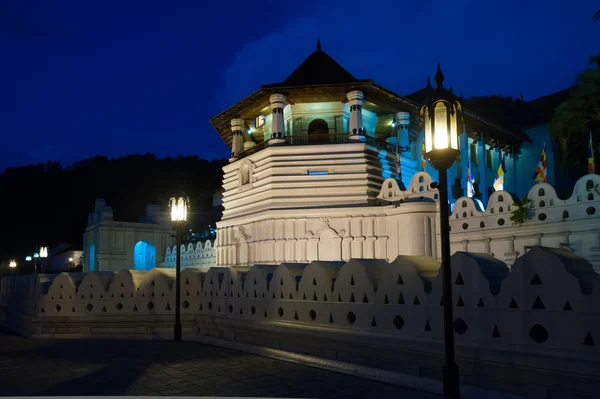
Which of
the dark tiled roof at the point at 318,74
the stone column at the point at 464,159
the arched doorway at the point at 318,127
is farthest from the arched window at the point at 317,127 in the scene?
the stone column at the point at 464,159

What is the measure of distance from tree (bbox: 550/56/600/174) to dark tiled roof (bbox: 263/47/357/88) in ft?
32.3

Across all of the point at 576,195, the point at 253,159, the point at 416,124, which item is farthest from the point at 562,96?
the point at 576,195

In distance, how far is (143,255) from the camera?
1864 inches

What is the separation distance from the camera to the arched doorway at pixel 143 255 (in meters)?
46.1

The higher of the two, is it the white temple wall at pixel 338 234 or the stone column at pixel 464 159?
the stone column at pixel 464 159

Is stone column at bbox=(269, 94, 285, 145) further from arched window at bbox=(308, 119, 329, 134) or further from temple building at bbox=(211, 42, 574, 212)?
arched window at bbox=(308, 119, 329, 134)

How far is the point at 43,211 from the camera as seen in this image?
77000 mm

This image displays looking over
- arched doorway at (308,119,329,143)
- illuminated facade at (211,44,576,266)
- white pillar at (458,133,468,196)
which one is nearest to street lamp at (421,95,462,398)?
illuminated facade at (211,44,576,266)

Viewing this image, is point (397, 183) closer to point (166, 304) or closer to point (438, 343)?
point (166, 304)

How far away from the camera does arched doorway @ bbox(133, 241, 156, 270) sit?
151 ft

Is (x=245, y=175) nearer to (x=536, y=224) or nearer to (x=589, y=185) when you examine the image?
(x=536, y=224)

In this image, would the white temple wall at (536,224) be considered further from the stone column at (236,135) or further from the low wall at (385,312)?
the stone column at (236,135)

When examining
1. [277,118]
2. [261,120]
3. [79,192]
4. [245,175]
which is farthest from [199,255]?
[79,192]

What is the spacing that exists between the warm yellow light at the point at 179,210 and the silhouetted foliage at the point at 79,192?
56.6 meters
